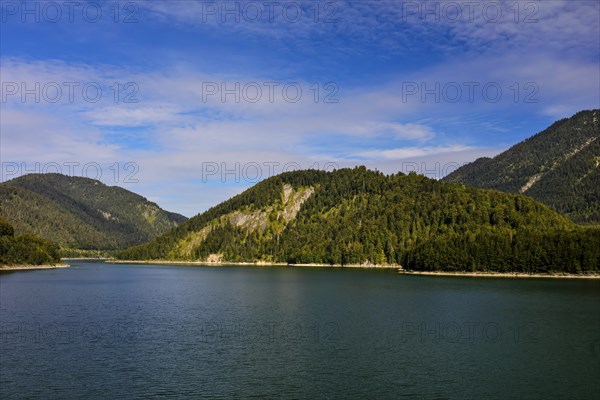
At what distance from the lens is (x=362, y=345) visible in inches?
2507

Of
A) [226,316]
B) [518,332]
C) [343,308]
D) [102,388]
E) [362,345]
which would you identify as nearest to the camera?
[102,388]

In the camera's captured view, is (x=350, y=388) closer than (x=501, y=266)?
Yes

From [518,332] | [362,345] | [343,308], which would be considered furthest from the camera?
[343,308]

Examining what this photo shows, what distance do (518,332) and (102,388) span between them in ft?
185

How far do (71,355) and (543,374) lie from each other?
50.8 metres

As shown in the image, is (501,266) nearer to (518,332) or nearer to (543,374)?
(518,332)

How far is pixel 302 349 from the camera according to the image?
61.1 meters

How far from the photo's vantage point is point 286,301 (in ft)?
370

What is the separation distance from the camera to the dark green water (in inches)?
1809

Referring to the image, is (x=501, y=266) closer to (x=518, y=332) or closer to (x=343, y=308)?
(x=343, y=308)

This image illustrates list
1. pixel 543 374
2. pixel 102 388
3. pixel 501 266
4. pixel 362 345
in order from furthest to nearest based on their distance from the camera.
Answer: pixel 501 266, pixel 362 345, pixel 543 374, pixel 102 388

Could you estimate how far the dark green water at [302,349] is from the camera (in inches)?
1809

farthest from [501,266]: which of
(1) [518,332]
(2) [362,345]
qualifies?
(2) [362,345]

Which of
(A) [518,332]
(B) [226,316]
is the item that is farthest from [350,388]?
(B) [226,316]
